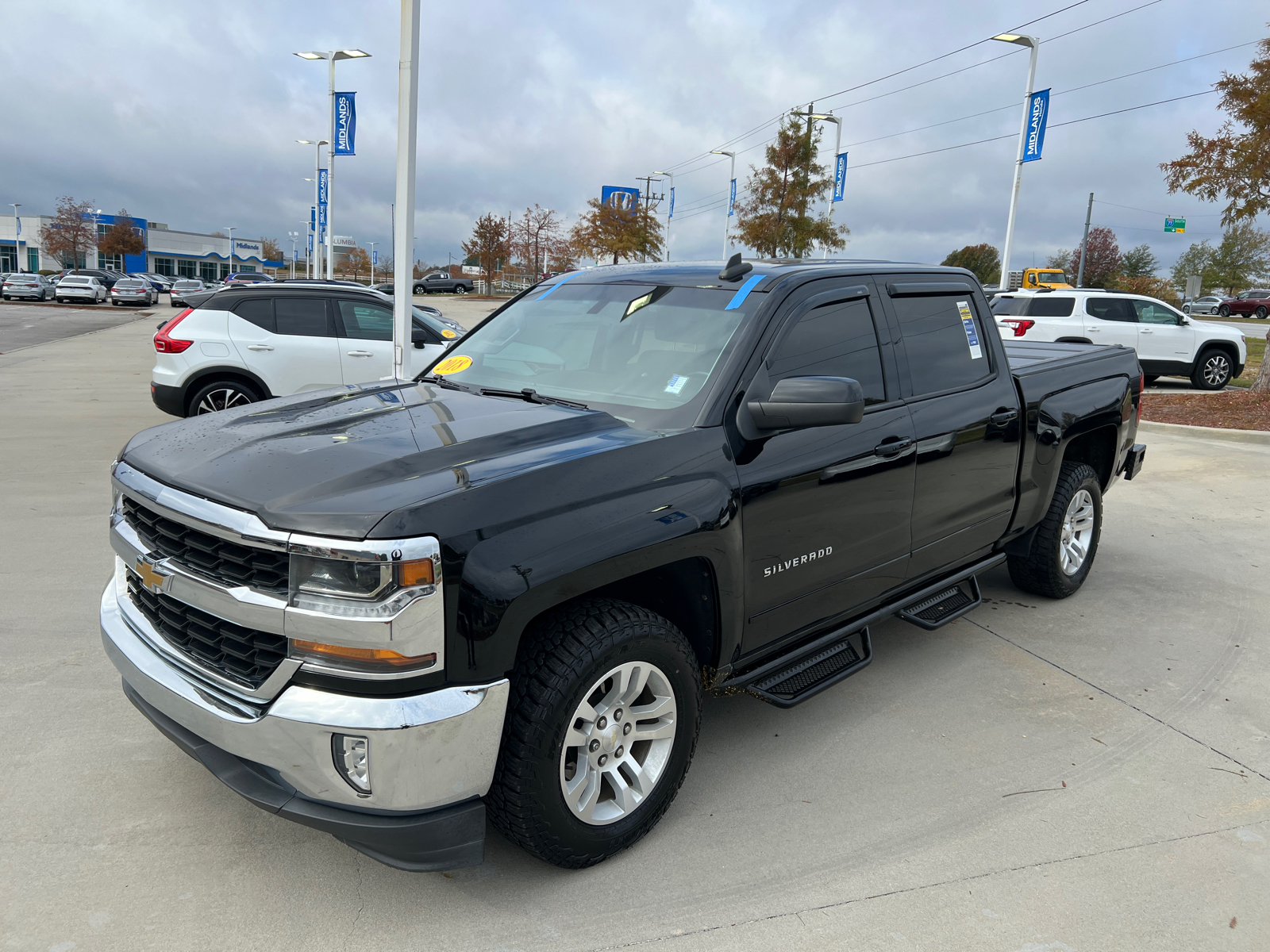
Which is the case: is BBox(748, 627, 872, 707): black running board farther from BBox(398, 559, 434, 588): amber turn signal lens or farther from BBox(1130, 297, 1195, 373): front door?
BBox(1130, 297, 1195, 373): front door

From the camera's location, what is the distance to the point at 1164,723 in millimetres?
3908

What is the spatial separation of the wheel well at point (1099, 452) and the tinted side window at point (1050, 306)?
12.7 metres

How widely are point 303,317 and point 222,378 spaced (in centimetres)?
105

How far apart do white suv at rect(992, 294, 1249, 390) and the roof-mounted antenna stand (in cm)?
1454

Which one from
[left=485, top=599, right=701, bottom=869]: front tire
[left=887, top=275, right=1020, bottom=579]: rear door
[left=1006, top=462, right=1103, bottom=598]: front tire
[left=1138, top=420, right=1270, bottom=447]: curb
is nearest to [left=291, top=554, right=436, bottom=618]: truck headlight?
[left=485, top=599, right=701, bottom=869]: front tire

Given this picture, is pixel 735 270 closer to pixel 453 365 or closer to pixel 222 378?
pixel 453 365

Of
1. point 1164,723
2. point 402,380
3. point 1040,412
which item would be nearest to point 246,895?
point 402,380

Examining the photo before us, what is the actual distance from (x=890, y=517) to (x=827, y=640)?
579mm

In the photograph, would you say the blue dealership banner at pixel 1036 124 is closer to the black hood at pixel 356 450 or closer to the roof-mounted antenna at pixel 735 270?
the roof-mounted antenna at pixel 735 270

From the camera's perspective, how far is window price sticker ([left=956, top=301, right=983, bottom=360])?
176 inches

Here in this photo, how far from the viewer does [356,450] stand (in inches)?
107

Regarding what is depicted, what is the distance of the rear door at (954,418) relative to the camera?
3.97 metres

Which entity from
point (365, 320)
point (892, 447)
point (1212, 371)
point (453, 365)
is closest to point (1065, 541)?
point (892, 447)

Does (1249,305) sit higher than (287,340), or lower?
higher
